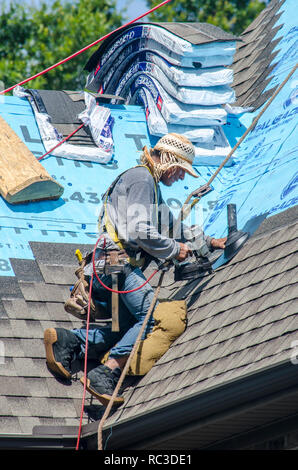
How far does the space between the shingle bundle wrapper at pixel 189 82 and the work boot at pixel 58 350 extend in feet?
12.1

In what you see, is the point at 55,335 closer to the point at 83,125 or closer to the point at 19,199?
the point at 19,199

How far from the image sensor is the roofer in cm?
728

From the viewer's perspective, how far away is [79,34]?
2578cm

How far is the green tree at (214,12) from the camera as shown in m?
28.5

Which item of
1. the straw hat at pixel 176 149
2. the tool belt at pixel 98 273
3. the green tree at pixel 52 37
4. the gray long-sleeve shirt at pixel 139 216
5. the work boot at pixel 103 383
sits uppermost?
the straw hat at pixel 176 149

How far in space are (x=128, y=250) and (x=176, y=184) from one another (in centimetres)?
276

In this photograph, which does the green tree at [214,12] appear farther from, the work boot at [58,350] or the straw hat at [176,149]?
the work boot at [58,350]

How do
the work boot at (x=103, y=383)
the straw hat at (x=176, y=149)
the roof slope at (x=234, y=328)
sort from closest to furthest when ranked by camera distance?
the roof slope at (x=234, y=328) < the work boot at (x=103, y=383) < the straw hat at (x=176, y=149)

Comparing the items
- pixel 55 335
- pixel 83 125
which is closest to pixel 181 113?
pixel 83 125

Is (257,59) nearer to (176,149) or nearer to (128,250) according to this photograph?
(176,149)

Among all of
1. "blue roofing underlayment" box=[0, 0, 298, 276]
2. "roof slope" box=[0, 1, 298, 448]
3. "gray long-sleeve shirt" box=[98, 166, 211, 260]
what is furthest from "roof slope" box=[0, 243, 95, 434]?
"gray long-sleeve shirt" box=[98, 166, 211, 260]

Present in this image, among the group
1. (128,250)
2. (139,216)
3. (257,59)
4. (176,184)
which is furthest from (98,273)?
(257,59)

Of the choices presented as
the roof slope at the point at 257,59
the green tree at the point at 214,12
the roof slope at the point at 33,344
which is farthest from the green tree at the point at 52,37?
the roof slope at the point at 33,344

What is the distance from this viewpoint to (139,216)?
7.30 metres
